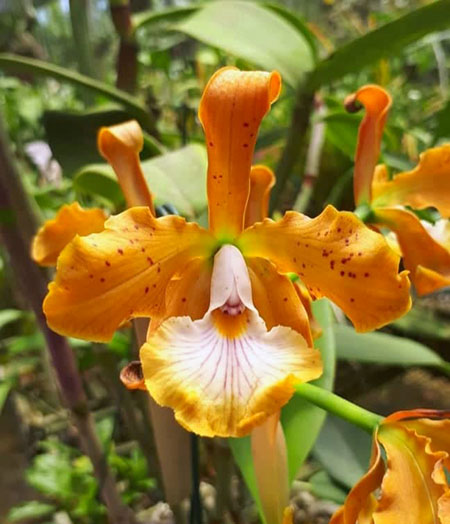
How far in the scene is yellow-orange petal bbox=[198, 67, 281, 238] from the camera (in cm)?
36

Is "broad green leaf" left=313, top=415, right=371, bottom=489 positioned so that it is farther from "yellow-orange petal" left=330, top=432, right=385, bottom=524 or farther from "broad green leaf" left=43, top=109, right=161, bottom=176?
"broad green leaf" left=43, top=109, right=161, bottom=176

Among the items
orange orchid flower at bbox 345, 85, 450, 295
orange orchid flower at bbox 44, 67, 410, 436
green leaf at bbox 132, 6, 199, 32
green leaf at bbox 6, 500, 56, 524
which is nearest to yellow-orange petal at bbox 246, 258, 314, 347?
orange orchid flower at bbox 44, 67, 410, 436

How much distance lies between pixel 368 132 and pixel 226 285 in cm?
18

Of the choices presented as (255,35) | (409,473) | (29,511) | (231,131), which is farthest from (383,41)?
(29,511)

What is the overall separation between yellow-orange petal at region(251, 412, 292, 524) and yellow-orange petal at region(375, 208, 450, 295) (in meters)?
0.17

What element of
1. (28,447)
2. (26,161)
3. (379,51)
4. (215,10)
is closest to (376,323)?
(379,51)

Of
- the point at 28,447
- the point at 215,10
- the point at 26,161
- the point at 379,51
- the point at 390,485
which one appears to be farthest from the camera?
the point at 26,161

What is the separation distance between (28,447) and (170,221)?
0.99 m

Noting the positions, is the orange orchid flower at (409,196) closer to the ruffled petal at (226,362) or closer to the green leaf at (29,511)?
the ruffled petal at (226,362)

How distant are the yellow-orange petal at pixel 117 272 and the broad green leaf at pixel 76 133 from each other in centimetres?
31

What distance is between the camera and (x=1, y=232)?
565 millimetres

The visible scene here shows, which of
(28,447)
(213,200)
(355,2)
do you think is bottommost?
(28,447)

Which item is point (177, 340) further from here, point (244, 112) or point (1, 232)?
point (1, 232)

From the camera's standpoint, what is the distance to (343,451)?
677 mm
